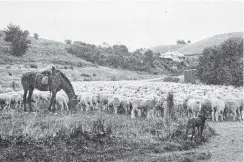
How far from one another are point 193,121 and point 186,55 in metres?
86.1

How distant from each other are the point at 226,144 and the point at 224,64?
95.2 ft

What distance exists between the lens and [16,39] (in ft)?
161

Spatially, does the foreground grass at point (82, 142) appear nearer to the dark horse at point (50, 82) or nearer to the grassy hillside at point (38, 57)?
the dark horse at point (50, 82)

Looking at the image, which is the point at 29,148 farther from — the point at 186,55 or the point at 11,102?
the point at 186,55

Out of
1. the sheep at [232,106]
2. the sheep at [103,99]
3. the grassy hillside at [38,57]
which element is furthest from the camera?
the grassy hillside at [38,57]

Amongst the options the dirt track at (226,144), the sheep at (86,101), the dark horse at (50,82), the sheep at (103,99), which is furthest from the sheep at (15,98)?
the dirt track at (226,144)

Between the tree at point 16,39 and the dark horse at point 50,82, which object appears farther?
the tree at point 16,39

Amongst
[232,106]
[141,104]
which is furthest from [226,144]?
[232,106]

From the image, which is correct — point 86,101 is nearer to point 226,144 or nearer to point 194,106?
point 194,106

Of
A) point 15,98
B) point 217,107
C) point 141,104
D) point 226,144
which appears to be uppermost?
point 15,98

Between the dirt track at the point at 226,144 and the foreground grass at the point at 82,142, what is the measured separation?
1.71ft

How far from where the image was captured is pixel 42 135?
10.1 m

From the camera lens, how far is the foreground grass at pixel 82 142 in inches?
361

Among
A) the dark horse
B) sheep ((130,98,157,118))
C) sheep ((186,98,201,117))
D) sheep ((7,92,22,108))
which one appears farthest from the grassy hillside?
sheep ((186,98,201,117))
